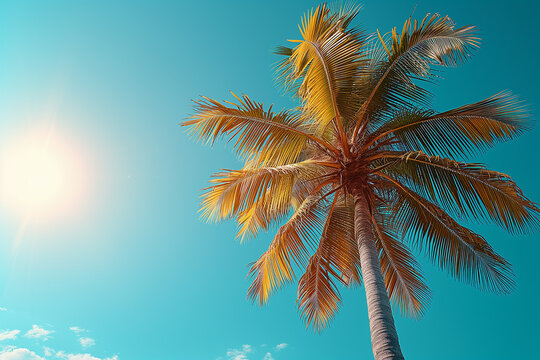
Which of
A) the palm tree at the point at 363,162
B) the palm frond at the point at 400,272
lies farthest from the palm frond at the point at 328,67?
the palm frond at the point at 400,272

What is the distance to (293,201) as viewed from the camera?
9.62 m

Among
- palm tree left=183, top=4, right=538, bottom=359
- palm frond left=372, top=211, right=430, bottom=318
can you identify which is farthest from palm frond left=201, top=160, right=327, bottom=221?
palm frond left=372, top=211, right=430, bottom=318

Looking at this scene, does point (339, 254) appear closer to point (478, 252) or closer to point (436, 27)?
point (478, 252)

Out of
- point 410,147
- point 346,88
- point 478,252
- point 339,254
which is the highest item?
point 346,88

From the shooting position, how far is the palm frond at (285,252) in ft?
26.1

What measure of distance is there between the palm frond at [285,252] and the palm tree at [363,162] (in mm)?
24

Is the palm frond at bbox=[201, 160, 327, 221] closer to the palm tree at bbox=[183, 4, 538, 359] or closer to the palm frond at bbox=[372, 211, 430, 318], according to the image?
the palm tree at bbox=[183, 4, 538, 359]

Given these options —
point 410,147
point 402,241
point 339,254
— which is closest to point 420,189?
point 410,147

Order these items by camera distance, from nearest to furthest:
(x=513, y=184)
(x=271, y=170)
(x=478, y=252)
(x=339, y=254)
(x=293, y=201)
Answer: (x=513, y=184) → (x=271, y=170) → (x=478, y=252) → (x=339, y=254) → (x=293, y=201)

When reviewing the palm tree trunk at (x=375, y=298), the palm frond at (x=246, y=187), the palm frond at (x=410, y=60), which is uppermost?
the palm frond at (x=410, y=60)

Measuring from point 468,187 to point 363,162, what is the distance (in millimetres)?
2050

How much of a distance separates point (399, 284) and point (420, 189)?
8.57ft

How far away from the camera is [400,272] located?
8914 mm

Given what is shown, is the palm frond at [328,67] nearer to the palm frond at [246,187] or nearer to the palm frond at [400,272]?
the palm frond at [246,187]
